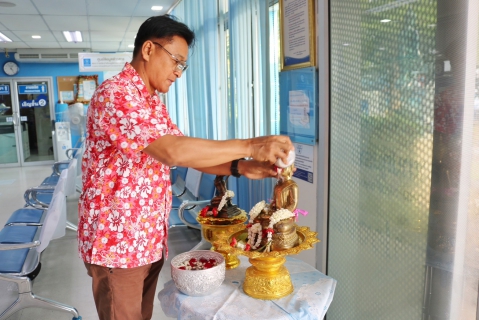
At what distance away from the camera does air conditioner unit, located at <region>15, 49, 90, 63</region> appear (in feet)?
31.3

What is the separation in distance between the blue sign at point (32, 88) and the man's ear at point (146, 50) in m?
9.80

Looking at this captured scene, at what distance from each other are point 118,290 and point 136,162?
0.44m

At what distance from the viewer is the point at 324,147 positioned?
2109 mm

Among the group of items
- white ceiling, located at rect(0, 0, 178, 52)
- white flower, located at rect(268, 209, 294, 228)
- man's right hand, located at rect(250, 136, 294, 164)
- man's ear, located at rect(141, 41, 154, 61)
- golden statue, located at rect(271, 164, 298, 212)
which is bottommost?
white flower, located at rect(268, 209, 294, 228)

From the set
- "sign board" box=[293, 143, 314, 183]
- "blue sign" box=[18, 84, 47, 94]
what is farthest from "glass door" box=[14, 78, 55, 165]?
"sign board" box=[293, 143, 314, 183]

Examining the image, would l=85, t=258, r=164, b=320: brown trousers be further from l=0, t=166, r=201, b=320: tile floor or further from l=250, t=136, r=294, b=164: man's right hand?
l=0, t=166, r=201, b=320: tile floor

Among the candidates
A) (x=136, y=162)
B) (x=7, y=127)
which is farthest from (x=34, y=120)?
(x=136, y=162)

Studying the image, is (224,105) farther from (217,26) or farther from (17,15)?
(17,15)

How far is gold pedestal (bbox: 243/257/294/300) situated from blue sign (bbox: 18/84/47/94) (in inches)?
401

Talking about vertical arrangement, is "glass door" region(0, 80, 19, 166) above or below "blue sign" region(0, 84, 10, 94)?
below

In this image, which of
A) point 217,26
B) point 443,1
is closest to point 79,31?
point 217,26

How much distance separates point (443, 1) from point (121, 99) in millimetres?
1087

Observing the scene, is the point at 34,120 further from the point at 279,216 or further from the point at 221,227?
the point at 279,216

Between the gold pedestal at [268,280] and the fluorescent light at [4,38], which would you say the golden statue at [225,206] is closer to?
the gold pedestal at [268,280]
